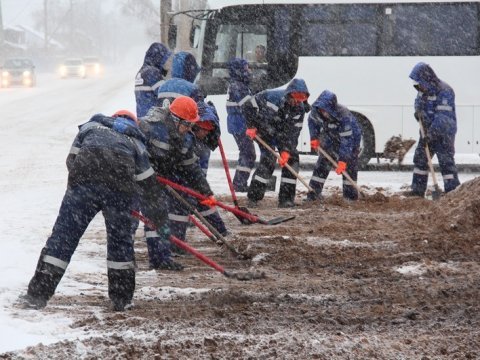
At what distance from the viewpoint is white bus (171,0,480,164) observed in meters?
16.8

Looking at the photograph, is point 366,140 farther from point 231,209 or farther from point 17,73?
point 17,73

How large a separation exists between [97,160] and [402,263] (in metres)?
3.27

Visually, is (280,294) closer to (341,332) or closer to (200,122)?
(341,332)

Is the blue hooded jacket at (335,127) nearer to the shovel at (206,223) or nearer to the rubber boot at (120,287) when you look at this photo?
the shovel at (206,223)

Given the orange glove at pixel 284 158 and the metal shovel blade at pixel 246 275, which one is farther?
the orange glove at pixel 284 158

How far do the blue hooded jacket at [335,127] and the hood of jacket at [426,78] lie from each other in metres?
1.16

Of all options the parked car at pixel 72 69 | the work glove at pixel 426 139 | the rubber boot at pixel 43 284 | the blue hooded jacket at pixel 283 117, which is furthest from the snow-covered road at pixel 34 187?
the parked car at pixel 72 69

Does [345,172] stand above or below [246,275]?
above

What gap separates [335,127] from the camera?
12844 millimetres

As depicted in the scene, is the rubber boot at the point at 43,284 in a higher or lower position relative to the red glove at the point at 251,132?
lower

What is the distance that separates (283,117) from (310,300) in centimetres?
560

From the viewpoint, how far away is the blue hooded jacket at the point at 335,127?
12430mm

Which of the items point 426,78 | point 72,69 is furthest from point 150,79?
point 72,69

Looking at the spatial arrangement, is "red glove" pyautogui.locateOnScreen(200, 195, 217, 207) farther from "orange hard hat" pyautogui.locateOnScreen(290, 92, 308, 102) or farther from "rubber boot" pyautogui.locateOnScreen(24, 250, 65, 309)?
"orange hard hat" pyautogui.locateOnScreen(290, 92, 308, 102)
